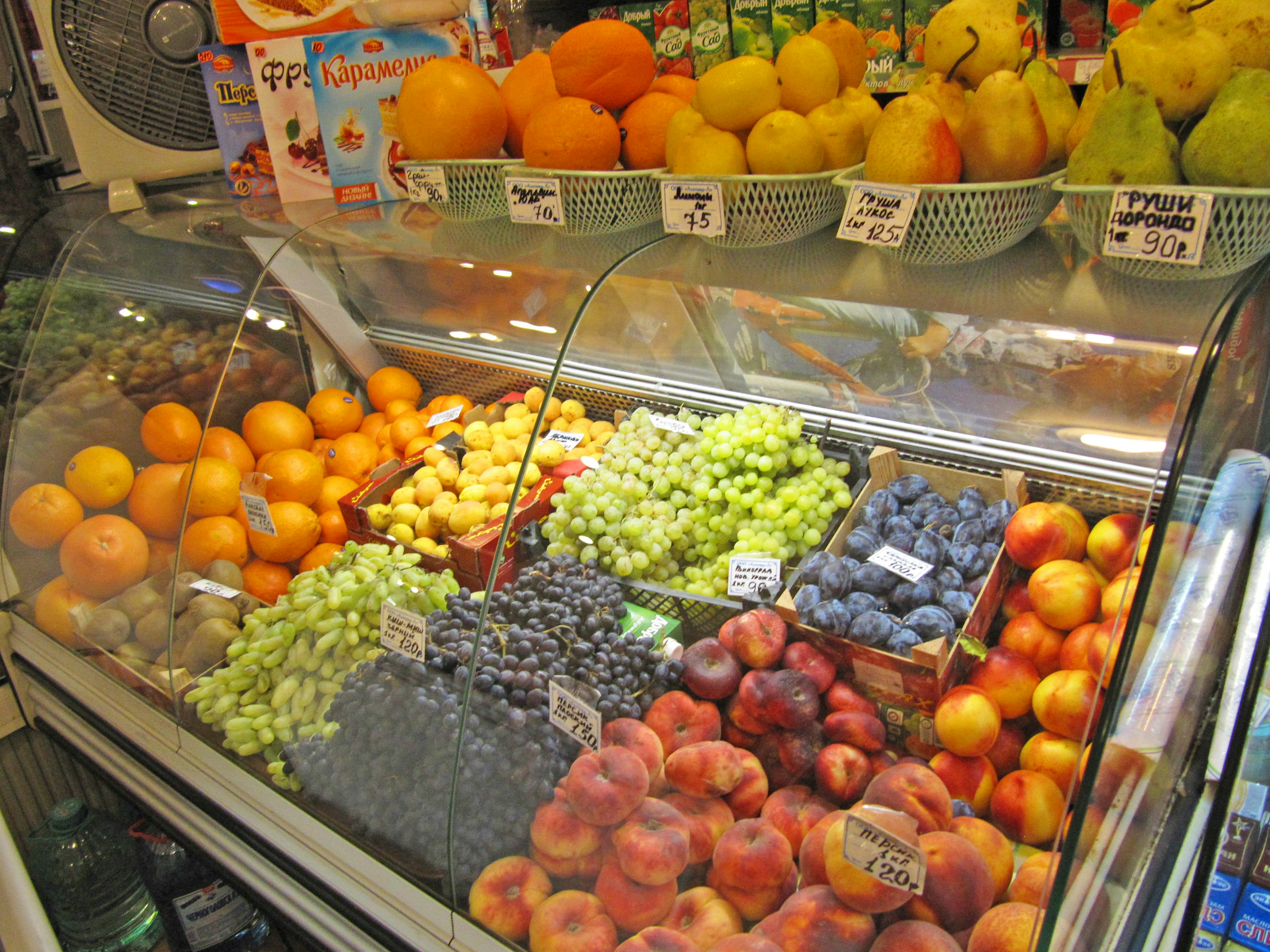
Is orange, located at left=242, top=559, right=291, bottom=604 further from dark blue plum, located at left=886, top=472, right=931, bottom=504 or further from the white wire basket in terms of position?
the white wire basket

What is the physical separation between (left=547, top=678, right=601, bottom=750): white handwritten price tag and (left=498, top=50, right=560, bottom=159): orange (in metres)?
1.04

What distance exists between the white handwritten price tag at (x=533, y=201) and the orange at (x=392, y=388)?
0.97 meters

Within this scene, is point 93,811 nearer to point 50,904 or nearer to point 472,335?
point 50,904

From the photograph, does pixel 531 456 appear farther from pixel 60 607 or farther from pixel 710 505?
pixel 60 607

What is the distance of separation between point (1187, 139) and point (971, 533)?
2.21 ft

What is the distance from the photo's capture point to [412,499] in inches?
77.4

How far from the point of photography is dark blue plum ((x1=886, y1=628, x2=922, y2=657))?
1.23 metres

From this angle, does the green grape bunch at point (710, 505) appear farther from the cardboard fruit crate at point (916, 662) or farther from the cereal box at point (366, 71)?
the cereal box at point (366, 71)

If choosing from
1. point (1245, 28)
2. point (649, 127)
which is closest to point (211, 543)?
point (649, 127)

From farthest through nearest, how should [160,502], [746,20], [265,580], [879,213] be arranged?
1. [746,20]
2. [160,502]
3. [265,580]
4. [879,213]

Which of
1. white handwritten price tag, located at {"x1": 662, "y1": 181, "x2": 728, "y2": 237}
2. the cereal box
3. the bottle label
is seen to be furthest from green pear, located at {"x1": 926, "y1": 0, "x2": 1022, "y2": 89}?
the bottle label

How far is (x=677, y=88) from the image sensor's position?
1.55 meters

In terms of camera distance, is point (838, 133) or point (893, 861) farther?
point (838, 133)

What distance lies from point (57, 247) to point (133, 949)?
76.9 inches
